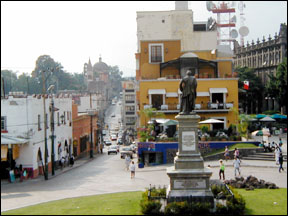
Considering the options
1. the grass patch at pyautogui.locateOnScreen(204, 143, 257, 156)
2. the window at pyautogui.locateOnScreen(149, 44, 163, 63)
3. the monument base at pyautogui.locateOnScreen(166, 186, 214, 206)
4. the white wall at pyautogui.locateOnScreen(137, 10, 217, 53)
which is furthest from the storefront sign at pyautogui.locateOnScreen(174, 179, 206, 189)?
the white wall at pyautogui.locateOnScreen(137, 10, 217, 53)

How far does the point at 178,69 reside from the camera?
145 ft

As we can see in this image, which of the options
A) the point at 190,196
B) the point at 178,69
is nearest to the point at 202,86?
the point at 178,69

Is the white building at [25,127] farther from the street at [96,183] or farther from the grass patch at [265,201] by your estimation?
the grass patch at [265,201]

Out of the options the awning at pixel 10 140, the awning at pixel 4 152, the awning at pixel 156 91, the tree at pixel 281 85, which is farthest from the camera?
the tree at pixel 281 85

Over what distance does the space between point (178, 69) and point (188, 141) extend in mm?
27911

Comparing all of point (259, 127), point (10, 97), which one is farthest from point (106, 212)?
point (259, 127)

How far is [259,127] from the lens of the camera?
174 ft

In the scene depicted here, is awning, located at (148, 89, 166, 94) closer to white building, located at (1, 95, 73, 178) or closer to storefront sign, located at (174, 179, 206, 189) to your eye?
white building, located at (1, 95, 73, 178)

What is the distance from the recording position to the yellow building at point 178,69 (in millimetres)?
41500

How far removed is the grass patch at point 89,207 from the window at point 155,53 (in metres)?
28.2

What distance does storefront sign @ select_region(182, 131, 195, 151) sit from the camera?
1670cm

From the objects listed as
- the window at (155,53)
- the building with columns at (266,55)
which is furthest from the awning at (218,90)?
the building with columns at (266,55)

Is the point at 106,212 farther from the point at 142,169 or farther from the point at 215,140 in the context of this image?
the point at 215,140

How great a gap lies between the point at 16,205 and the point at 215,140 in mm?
18128
